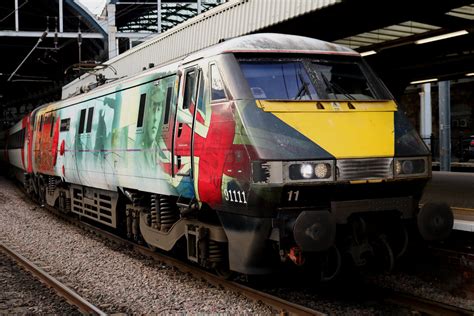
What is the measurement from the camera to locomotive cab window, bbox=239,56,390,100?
245 inches

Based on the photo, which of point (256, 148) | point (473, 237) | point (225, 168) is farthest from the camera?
point (473, 237)

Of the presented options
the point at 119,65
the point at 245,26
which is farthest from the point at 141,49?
the point at 245,26

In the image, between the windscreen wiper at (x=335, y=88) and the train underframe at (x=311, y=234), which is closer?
the train underframe at (x=311, y=234)

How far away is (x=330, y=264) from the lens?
6.14 meters

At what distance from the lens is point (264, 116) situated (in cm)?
573

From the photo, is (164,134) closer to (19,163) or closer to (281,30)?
(281,30)

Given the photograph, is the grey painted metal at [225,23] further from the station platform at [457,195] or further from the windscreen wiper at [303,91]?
the station platform at [457,195]

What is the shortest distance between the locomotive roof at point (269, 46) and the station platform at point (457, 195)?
2.89 m

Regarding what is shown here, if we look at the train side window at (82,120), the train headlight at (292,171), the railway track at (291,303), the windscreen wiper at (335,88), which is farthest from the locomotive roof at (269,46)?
the train side window at (82,120)

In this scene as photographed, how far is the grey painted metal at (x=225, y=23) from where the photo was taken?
9.91 m

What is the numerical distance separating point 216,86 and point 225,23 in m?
6.26

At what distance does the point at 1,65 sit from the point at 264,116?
39120mm

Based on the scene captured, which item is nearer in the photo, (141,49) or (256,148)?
(256,148)

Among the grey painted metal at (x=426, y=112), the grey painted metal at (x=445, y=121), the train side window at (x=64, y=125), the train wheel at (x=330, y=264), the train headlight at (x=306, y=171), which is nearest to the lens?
the train headlight at (x=306, y=171)
